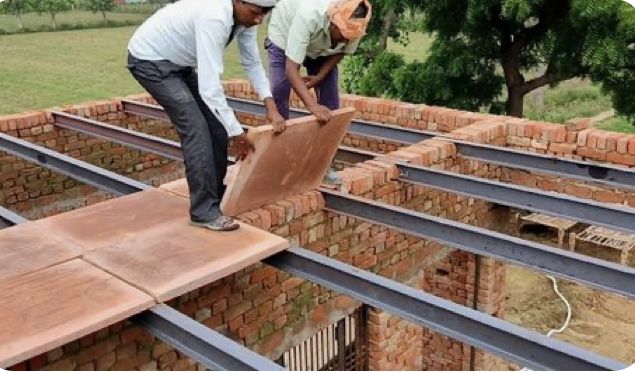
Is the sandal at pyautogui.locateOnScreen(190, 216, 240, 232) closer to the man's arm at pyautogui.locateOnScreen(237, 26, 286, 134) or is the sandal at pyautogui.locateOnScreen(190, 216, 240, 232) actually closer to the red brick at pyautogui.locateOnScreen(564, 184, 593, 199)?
the man's arm at pyautogui.locateOnScreen(237, 26, 286, 134)

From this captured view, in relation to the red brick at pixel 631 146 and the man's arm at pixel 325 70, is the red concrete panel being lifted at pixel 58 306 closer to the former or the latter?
the man's arm at pixel 325 70

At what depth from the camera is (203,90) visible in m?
3.31

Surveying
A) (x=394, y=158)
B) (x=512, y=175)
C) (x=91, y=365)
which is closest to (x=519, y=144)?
(x=512, y=175)

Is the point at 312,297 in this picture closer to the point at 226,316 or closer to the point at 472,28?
the point at 226,316

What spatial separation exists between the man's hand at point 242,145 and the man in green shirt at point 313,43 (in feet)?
0.59

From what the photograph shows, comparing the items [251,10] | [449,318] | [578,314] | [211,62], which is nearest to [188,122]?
[211,62]

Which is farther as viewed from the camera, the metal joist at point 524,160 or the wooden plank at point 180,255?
the metal joist at point 524,160

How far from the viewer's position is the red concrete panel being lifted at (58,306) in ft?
8.71

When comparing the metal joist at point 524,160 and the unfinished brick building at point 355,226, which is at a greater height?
the metal joist at point 524,160

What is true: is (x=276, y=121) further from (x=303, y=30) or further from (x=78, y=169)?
(x=78, y=169)

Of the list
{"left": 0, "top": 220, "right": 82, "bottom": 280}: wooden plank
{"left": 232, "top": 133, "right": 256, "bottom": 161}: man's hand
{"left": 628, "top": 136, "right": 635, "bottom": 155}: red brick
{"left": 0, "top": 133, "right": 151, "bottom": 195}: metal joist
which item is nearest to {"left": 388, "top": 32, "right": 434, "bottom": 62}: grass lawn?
{"left": 628, "top": 136, "right": 635, "bottom": 155}: red brick

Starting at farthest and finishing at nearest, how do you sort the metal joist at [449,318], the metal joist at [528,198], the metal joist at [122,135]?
1. the metal joist at [122,135]
2. the metal joist at [528,198]
3. the metal joist at [449,318]

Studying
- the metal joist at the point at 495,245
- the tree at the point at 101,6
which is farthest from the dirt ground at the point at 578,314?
the tree at the point at 101,6

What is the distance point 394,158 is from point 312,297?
1.19m
